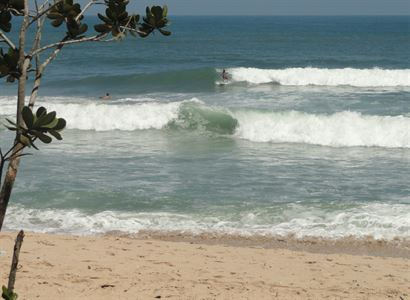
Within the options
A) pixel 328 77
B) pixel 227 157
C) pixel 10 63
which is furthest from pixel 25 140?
pixel 328 77

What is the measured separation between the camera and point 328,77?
3316 cm

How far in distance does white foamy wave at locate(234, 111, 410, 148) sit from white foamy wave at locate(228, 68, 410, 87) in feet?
37.6

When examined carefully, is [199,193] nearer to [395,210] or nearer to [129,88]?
[395,210]

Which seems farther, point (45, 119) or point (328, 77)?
point (328, 77)

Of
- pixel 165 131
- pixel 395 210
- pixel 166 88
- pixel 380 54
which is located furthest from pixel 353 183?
pixel 380 54

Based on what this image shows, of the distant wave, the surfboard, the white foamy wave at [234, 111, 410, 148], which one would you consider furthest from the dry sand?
the surfboard

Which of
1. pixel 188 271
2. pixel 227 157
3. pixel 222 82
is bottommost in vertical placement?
pixel 227 157

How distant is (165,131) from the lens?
21109 millimetres

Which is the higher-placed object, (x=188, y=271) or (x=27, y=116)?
(x=27, y=116)

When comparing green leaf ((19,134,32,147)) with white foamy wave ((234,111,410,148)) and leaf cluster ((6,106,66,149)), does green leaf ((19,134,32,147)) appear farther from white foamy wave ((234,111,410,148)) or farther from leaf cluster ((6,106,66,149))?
white foamy wave ((234,111,410,148))

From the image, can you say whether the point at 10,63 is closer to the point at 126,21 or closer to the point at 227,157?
the point at 126,21

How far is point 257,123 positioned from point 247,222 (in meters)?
10.2

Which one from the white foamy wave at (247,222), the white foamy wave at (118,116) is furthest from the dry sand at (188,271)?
the white foamy wave at (118,116)

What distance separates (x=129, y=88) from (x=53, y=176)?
1862 cm
